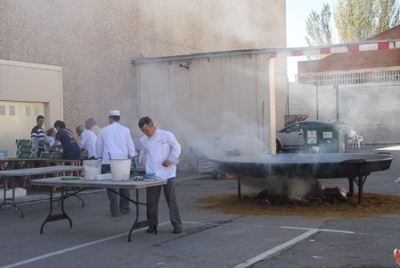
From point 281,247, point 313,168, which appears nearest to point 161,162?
point 281,247

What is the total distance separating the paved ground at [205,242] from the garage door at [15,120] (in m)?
4.85

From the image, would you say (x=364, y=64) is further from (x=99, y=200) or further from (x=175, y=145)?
(x=175, y=145)

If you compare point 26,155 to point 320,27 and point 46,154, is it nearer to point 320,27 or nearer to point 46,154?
point 46,154

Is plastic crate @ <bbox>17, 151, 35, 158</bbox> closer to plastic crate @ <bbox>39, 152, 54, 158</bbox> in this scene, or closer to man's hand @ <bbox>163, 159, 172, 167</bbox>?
plastic crate @ <bbox>39, 152, 54, 158</bbox>

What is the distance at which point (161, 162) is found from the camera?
740cm

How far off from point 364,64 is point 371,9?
17546mm

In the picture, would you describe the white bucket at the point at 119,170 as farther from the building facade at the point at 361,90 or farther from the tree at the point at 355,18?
the building facade at the point at 361,90

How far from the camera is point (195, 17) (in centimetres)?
1586

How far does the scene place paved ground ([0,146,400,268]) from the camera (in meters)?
6.08

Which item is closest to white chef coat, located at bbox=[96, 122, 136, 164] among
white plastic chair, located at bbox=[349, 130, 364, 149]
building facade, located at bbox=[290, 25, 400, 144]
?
building facade, located at bbox=[290, 25, 400, 144]

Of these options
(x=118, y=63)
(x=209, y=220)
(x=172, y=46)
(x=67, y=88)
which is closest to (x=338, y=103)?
(x=172, y=46)

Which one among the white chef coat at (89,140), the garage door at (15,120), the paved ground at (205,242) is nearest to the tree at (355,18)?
the paved ground at (205,242)

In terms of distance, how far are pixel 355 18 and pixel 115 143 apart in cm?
500

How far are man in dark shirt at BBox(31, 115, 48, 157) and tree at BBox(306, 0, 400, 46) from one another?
6705mm
